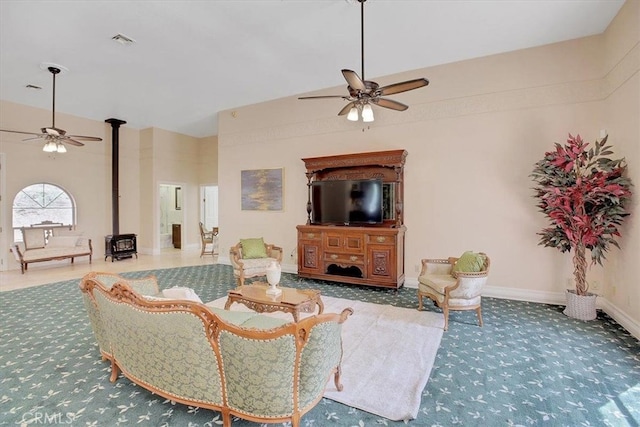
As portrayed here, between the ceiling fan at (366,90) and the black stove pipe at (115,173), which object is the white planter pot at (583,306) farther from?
the black stove pipe at (115,173)

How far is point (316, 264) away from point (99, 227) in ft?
21.6

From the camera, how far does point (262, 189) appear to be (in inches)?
276

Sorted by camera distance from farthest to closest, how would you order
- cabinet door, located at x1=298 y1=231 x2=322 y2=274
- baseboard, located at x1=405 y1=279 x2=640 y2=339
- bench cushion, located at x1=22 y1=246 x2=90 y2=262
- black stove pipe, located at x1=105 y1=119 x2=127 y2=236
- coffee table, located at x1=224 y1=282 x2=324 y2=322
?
1. black stove pipe, located at x1=105 y1=119 x2=127 y2=236
2. bench cushion, located at x1=22 y1=246 x2=90 y2=262
3. cabinet door, located at x1=298 y1=231 x2=322 y2=274
4. baseboard, located at x1=405 y1=279 x2=640 y2=339
5. coffee table, located at x1=224 y1=282 x2=324 y2=322

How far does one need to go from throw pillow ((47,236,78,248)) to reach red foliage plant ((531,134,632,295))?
9426 millimetres

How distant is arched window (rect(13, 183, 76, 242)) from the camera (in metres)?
7.08

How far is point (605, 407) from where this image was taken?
7.20 ft

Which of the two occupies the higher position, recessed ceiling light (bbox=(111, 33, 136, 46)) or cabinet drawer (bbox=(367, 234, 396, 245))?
recessed ceiling light (bbox=(111, 33, 136, 46))

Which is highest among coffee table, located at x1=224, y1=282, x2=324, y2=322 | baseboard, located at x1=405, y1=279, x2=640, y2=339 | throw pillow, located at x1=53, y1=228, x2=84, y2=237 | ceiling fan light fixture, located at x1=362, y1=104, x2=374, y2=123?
ceiling fan light fixture, located at x1=362, y1=104, x2=374, y2=123

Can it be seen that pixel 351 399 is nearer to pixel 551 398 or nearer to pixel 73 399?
pixel 551 398

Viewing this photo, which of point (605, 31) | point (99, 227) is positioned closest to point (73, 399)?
point (605, 31)

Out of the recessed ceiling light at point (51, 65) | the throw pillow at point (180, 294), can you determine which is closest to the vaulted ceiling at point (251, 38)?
the recessed ceiling light at point (51, 65)

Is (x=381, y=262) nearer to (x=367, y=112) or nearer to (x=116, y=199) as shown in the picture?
(x=367, y=112)

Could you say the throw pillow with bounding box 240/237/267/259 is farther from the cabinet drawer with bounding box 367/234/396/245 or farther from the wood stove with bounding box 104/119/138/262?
the wood stove with bounding box 104/119/138/262

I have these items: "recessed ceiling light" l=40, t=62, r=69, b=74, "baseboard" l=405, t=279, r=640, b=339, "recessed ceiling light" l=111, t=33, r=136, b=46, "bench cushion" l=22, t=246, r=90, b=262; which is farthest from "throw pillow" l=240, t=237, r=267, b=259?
"bench cushion" l=22, t=246, r=90, b=262
